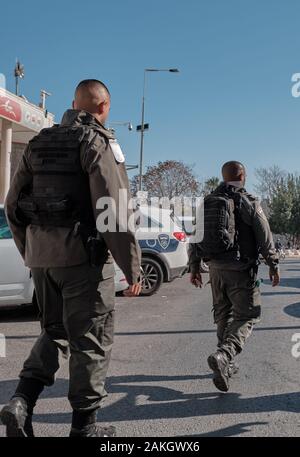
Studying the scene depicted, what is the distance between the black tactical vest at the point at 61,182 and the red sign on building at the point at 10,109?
17514mm

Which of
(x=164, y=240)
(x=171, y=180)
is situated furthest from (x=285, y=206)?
(x=164, y=240)

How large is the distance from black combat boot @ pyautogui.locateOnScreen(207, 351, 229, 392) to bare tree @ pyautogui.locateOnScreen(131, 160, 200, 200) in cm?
3916

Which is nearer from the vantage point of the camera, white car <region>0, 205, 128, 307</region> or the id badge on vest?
the id badge on vest

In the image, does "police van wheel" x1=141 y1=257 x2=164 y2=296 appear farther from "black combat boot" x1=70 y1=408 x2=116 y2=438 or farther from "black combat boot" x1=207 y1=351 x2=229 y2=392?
"black combat boot" x1=70 y1=408 x2=116 y2=438

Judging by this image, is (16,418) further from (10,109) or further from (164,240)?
(10,109)

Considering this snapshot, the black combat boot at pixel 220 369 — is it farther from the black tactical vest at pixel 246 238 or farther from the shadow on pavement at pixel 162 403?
the black tactical vest at pixel 246 238

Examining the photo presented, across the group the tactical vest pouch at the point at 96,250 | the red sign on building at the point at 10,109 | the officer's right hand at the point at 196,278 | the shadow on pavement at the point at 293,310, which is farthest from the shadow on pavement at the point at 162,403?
the red sign on building at the point at 10,109

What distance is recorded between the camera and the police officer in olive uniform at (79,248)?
2719 millimetres

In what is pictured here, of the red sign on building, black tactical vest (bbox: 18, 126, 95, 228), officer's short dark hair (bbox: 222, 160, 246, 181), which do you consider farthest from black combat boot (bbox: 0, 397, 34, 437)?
the red sign on building

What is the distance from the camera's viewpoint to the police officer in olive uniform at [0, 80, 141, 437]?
2.72 m

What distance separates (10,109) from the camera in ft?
64.7

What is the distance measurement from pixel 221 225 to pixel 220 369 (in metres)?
1.13

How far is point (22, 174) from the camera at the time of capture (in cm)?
302

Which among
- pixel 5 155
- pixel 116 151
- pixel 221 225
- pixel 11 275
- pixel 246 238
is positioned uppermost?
pixel 5 155
